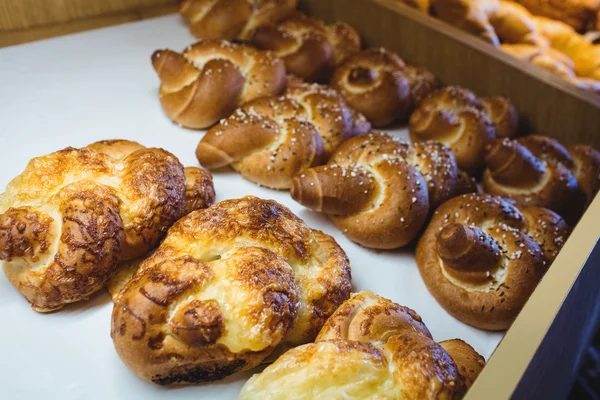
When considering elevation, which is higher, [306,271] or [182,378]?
[306,271]

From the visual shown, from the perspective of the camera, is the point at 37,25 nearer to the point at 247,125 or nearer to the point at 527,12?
the point at 247,125

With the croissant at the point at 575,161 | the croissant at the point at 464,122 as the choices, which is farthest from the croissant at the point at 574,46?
the croissant at the point at 575,161

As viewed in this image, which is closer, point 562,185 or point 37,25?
point 562,185

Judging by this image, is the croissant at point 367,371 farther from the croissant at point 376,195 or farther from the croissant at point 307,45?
the croissant at point 307,45

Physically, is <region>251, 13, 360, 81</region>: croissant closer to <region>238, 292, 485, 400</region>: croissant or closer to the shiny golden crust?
the shiny golden crust

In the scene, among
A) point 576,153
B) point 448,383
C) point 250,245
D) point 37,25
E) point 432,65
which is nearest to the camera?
point 448,383

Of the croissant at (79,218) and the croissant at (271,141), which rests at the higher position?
the croissant at (79,218)

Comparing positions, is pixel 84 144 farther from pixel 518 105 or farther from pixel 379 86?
pixel 518 105

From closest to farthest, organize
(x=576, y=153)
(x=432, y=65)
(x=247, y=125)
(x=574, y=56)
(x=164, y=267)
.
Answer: (x=164, y=267) < (x=247, y=125) < (x=576, y=153) < (x=432, y=65) < (x=574, y=56)

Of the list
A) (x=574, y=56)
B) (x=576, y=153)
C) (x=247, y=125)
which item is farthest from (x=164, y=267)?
(x=574, y=56)
